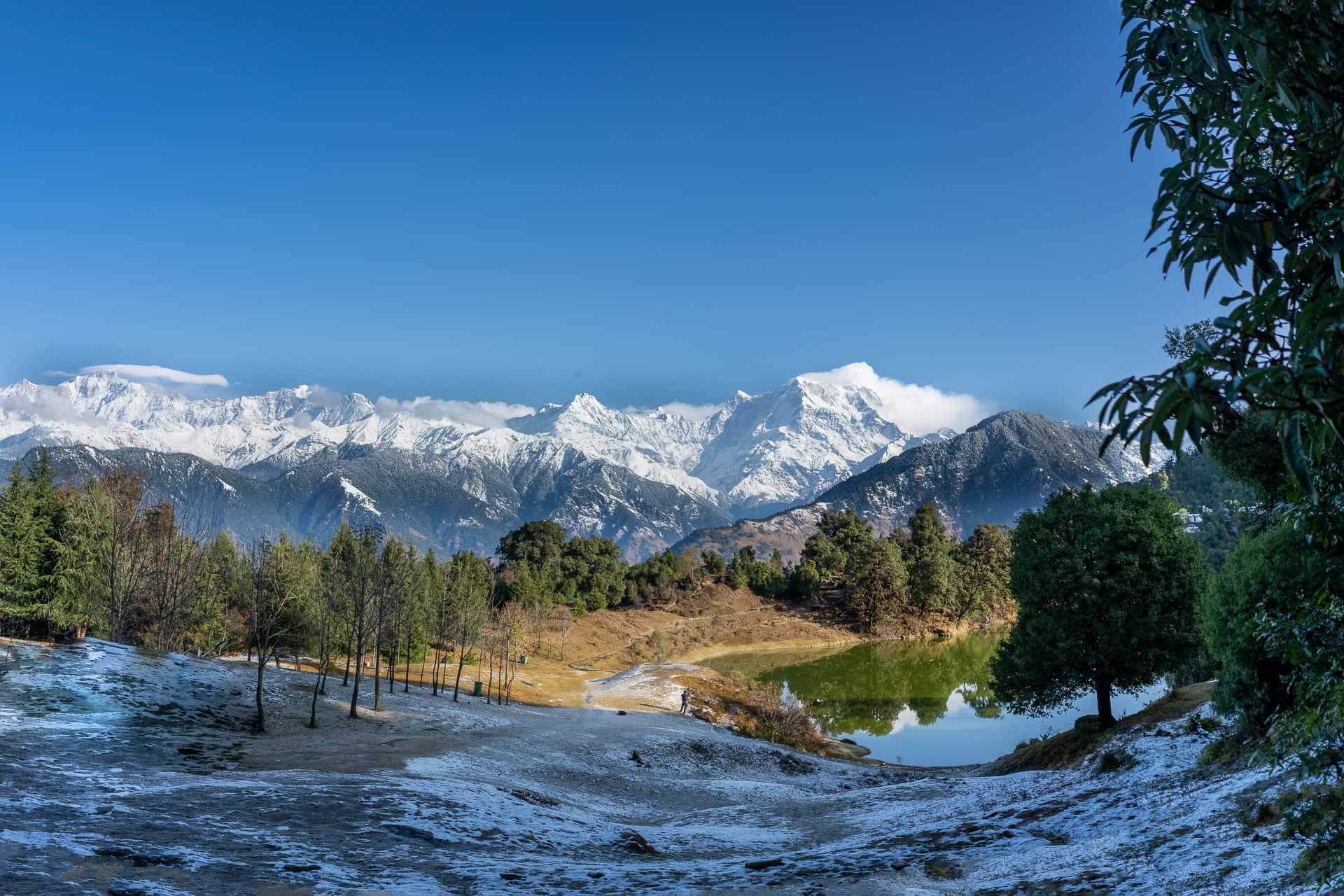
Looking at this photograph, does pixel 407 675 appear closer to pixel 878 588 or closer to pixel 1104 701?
pixel 1104 701

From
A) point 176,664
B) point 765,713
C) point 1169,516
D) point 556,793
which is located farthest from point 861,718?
point 176,664

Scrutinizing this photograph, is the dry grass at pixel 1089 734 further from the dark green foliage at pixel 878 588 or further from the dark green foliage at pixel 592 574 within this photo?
the dark green foliage at pixel 878 588

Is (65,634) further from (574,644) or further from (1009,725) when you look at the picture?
(1009,725)

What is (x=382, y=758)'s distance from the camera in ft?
74.8

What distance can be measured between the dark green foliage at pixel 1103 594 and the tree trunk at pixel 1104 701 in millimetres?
47

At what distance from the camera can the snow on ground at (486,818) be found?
10406 millimetres

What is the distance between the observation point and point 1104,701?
26.6 meters

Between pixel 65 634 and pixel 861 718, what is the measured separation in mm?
62740

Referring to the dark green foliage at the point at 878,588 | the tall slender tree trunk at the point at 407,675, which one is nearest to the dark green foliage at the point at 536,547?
the dark green foliage at the point at 878,588

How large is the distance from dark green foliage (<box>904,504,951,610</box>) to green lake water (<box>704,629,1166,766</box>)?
7268mm

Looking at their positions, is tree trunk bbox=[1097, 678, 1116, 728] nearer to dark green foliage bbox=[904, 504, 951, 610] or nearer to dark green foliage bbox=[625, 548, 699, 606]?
dark green foliage bbox=[904, 504, 951, 610]

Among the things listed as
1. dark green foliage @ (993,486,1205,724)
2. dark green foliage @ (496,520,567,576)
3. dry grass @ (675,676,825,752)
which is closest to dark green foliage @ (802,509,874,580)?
dark green foliage @ (496,520,567,576)

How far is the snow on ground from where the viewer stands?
10.4 meters

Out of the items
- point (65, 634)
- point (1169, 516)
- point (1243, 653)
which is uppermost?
point (1169, 516)
